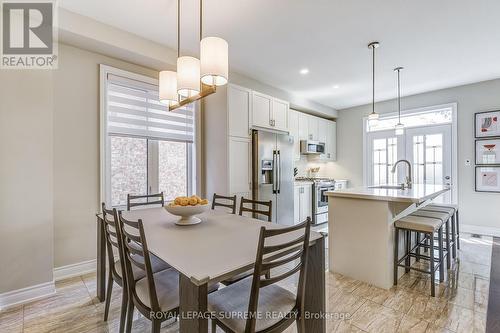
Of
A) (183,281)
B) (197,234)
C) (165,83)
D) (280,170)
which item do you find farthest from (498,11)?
(183,281)

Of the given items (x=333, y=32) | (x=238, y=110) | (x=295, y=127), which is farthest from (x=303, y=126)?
(x=333, y=32)

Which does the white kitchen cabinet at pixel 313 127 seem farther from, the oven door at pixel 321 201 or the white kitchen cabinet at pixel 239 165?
the white kitchen cabinet at pixel 239 165

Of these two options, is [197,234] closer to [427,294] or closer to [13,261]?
[13,261]

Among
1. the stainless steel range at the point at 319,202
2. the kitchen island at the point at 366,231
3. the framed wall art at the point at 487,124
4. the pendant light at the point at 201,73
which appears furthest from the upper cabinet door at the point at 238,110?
the framed wall art at the point at 487,124

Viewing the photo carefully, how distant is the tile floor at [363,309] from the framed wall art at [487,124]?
9.35ft

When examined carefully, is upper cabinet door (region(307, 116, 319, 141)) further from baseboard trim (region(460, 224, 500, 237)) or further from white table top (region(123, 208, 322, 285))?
white table top (region(123, 208, 322, 285))

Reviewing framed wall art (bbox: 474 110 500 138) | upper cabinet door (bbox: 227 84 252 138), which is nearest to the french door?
framed wall art (bbox: 474 110 500 138)

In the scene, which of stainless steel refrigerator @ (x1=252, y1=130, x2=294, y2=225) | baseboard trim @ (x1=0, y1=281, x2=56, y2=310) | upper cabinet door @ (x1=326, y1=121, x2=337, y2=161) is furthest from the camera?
upper cabinet door @ (x1=326, y1=121, x2=337, y2=161)

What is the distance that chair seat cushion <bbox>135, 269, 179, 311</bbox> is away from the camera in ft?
4.50

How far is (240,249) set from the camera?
131cm

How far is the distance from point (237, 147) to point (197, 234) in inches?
82.6

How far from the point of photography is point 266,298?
4.53 ft

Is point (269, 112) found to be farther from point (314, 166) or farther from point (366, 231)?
point (314, 166)

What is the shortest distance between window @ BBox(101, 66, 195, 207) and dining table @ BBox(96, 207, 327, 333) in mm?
1027
